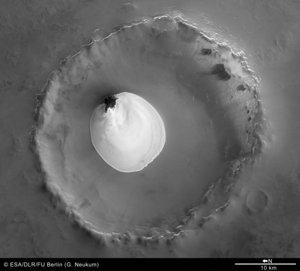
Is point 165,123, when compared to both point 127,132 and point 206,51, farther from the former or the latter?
point 206,51

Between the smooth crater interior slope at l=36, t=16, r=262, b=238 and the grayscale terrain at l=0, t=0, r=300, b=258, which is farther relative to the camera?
the smooth crater interior slope at l=36, t=16, r=262, b=238

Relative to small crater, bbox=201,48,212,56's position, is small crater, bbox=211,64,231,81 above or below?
below

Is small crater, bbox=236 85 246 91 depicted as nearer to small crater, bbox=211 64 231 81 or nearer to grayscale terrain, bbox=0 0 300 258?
grayscale terrain, bbox=0 0 300 258

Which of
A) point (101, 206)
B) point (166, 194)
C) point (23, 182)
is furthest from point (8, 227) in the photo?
point (166, 194)

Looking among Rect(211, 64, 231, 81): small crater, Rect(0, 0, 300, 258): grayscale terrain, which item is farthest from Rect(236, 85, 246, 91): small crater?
Rect(211, 64, 231, 81): small crater

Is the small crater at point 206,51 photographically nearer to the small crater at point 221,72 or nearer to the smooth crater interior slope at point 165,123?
the smooth crater interior slope at point 165,123

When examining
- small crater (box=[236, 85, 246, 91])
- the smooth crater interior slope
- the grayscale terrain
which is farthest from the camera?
small crater (box=[236, 85, 246, 91])

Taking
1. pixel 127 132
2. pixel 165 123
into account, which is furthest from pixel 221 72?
pixel 127 132
